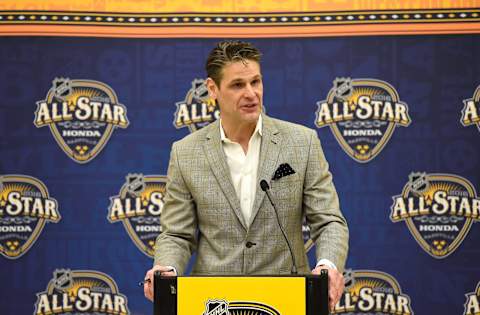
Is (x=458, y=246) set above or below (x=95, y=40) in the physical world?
below

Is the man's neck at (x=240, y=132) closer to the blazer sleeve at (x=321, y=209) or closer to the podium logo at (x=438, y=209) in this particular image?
the blazer sleeve at (x=321, y=209)

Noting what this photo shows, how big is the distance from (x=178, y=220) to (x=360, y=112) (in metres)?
1.95

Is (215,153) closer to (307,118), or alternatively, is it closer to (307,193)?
(307,193)

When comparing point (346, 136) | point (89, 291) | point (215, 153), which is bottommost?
point (89, 291)

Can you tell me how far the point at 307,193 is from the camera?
2811 millimetres

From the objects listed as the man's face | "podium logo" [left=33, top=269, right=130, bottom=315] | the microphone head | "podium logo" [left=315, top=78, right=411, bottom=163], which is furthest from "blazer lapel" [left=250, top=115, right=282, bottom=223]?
"podium logo" [left=33, top=269, right=130, bottom=315]

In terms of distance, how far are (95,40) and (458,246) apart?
2.53 m

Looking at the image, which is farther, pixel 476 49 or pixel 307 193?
pixel 476 49

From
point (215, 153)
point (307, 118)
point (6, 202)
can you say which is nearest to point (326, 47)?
point (307, 118)

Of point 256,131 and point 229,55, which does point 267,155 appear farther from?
point 229,55

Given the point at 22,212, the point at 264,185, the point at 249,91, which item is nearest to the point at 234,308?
the point at 264,185

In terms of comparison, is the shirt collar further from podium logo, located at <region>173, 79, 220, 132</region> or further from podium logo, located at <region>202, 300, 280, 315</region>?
podium logo, located at <region>173, 79, 220, 132</region>

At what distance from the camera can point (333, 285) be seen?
2365mm

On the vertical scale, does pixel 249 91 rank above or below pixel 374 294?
above
